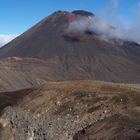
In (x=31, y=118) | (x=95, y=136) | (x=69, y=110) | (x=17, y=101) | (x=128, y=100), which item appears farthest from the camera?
(x=17, y=101)

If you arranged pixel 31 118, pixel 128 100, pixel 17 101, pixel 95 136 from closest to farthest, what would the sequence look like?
pixel 95 136 < pixel 128 100 < pixel 31 118 < pixel 17 101

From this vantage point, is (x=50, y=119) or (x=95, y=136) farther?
(x=50, y=119)

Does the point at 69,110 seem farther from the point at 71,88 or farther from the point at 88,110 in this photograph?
the point at 71,88

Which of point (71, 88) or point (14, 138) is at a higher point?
point (71, 88)

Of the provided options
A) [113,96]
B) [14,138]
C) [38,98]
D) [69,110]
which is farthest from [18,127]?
[113,96]

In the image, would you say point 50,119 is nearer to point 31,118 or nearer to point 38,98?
point 31,118

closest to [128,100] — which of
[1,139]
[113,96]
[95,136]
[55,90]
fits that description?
[113,96]
